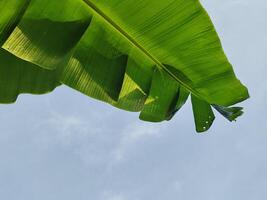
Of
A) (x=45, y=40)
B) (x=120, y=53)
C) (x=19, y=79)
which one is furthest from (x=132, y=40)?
(x=19, y=79)

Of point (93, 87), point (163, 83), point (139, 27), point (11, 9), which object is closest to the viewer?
point (11, 9)

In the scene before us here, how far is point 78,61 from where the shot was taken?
1.63 metres

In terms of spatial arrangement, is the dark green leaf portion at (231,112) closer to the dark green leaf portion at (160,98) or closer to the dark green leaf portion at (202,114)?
the dark green leaf portion at (202,114)

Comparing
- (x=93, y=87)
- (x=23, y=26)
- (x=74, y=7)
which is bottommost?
(x=93, y=87)

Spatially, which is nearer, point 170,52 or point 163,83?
point 170,52

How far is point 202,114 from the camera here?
187cm

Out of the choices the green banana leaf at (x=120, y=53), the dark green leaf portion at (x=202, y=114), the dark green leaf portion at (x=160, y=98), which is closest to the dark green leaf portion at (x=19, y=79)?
the green banana leaf at (x=120, y=53)

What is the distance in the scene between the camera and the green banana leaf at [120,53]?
1427mm

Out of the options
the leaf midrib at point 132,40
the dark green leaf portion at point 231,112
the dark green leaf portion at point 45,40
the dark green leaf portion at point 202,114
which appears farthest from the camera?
the dark green leaf portion at point 202,114

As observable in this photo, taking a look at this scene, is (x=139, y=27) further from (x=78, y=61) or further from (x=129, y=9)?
(x=78, y=61)

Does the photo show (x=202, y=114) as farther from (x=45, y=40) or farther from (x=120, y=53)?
(x=45, y=40)

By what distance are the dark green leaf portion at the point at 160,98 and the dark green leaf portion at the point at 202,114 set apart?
0.09 m

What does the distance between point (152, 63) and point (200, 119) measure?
35 centimetres

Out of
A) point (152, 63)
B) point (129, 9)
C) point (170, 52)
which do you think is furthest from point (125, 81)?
point (129, 9)
